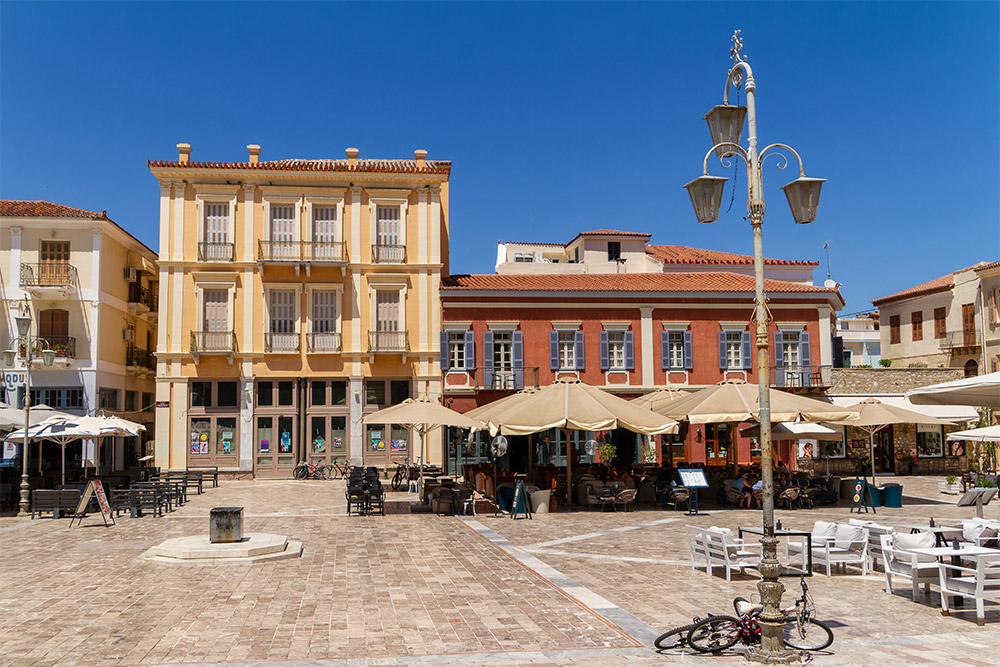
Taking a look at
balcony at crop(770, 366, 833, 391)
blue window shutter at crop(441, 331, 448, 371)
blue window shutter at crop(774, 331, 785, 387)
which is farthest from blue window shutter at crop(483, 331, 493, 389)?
→ blue window shutter at crop(774, 331, 785, 387)

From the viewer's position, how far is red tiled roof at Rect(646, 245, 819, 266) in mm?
40188

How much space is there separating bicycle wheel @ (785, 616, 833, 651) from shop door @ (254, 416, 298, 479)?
84.7 feet

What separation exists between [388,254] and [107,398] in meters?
12.2

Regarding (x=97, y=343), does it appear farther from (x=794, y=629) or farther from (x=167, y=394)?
(x=794, y=629)

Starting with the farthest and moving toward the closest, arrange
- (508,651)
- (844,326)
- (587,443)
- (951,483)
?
(844,326)
(587,443)
(951,483)
(508,651)

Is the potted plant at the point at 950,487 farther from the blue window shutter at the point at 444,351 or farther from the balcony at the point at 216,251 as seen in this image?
the balcony at the point at 216,251

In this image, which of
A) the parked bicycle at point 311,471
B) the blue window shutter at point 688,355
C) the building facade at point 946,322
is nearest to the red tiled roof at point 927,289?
the building facade at point 946,322

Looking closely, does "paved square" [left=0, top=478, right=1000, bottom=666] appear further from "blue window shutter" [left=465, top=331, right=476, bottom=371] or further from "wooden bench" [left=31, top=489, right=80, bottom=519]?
"blue window shutter" [left=465, top=331, right=476, bottom=371]

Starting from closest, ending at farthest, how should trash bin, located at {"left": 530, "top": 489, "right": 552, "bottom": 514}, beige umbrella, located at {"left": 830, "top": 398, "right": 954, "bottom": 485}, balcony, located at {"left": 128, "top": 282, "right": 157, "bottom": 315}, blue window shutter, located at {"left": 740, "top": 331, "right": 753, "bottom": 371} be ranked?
trash bin, located at {"left": 530, "top": 489, "right": 552, "bottom": 514}
beige umbrella, located at {"left": 830, "top": 398, "right": 954, "bottom": 485}
blue window shutter, located at {"left": 740, "top": 331, "right": 753, "bottom": 371}
balcony, located at {"left": 128, "top": 282, "right": 157, "bottom": 315}

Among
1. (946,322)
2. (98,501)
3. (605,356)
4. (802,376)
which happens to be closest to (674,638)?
(98,501)

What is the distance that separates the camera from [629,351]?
3173 cm

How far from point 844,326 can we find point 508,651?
54325 millimetres

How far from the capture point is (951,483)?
2445 cm

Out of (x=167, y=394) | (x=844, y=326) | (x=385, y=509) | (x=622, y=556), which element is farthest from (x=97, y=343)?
(x=844, y=326)
